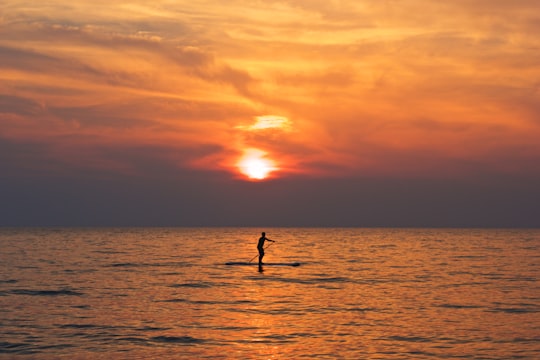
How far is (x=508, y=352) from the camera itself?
948 inches

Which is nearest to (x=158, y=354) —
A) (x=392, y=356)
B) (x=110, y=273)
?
(x=392, y=356)

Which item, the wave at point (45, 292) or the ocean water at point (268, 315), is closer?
the ocean water at point (268, 315)

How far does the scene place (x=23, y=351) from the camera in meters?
23.9

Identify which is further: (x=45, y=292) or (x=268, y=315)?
(x=45, y=292)

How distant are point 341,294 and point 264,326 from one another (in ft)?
40.1

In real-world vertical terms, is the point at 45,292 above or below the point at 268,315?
above

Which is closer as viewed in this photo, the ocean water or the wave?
the ocean water

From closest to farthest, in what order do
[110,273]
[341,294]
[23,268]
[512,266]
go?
[341,294] → [110,273] → [23,268] → [512,266]

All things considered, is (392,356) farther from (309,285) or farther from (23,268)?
(23,268)

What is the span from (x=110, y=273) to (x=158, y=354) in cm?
3381

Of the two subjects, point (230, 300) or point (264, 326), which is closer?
point (264, 326)

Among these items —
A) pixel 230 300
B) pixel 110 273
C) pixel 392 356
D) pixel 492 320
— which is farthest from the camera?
pixel 110 273

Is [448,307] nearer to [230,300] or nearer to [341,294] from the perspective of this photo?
[341,294]

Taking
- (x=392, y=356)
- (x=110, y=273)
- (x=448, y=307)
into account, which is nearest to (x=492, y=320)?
(x=448, y=307)
